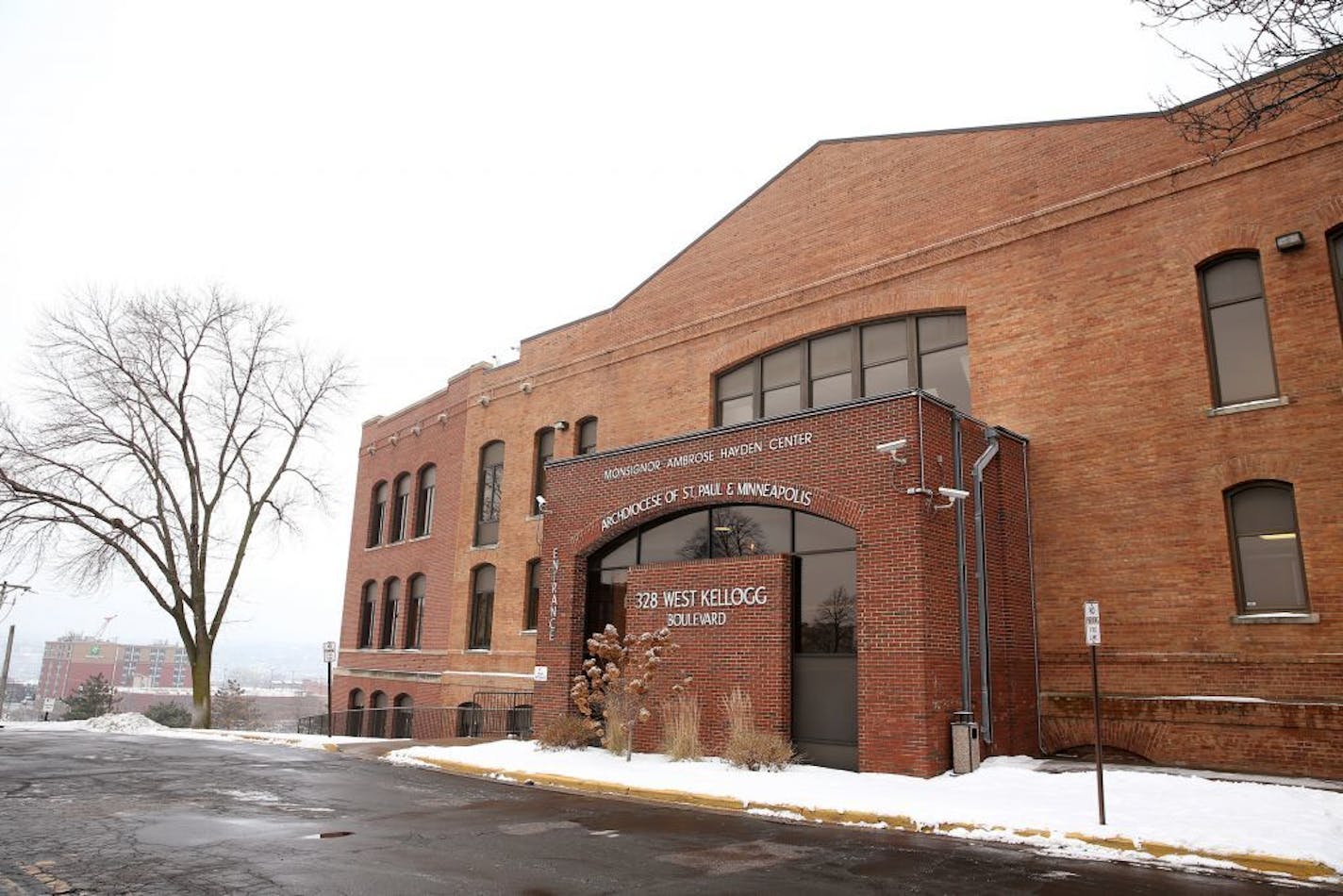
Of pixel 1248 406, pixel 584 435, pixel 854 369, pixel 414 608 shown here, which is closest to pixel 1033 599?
pixel 1248 406

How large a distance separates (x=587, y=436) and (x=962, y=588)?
14.4 metres

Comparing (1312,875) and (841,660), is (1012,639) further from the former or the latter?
(1312,875)

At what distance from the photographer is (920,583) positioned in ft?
43.4

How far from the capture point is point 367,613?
35344mm

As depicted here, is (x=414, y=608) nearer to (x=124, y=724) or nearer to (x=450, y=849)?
(x=124, y=724)

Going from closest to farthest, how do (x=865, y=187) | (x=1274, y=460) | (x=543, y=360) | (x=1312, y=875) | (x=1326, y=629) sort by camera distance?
(x=1312, y=875), (x=1326, y=629), (x=1274, y=460), (x=865, y=187), (x=543, y=360)

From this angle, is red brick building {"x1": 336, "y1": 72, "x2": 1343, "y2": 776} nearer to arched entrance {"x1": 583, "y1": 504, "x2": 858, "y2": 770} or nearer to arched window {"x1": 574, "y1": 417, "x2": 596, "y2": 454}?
arched entrance {"x1": 583, "y1": 504, "x2": 858, "y2": 770}

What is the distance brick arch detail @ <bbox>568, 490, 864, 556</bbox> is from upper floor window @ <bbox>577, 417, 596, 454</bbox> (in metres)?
7.61

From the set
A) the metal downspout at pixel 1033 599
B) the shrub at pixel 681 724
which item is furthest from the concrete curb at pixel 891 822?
the metal downspout at pixel 1033 599

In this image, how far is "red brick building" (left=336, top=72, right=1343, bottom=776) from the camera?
528 inches

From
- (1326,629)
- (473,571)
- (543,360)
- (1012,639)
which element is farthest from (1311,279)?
(473,571)

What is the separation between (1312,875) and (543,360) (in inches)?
918

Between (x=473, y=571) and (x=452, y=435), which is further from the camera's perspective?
(x=452, y=435)

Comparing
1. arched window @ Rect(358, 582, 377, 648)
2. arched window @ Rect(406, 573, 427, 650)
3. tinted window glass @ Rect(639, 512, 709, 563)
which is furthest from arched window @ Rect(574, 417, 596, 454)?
arched window @ Rect(358, 582, 377, 648)
